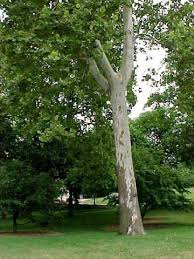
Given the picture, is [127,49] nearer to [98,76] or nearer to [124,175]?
[98,76]

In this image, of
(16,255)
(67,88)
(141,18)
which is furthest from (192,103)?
(16,255)

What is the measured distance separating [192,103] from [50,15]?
881 cm

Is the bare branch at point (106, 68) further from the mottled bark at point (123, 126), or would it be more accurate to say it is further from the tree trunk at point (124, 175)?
the tree trunk at point (124, 175)

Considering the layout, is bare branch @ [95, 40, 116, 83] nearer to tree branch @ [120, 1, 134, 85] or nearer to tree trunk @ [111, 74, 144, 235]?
tree trunk @ [111, 74, 144, 235]

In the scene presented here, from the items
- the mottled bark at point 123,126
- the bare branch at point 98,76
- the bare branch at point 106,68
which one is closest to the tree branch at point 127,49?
the mottled bark at point 123,126

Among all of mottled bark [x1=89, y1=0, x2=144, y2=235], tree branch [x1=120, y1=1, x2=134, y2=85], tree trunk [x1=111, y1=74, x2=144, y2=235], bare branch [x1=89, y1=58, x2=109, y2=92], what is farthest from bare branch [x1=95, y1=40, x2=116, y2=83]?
tree branch [x1=120, y1=1, x2=134, y2=85]

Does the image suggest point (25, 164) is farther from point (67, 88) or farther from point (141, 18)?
point (141, 18)

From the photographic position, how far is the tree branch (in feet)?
64.3

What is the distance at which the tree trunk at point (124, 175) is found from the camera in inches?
711

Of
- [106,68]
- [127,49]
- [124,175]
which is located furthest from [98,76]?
[124,175]

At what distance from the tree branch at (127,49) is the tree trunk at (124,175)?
772 mm

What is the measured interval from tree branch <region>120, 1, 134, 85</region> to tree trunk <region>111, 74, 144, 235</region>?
30.4 inches

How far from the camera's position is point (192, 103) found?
22344 millimetres

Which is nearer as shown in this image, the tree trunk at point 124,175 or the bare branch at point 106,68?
the tree trunk at point 124,175
